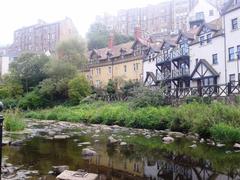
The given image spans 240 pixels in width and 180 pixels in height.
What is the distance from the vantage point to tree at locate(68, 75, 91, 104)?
54.2 m

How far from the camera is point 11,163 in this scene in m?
11.7

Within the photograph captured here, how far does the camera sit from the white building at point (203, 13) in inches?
2403

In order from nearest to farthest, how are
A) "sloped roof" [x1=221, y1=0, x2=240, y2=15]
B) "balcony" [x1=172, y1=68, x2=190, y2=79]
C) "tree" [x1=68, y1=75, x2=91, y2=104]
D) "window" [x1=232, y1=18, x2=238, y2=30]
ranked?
"window" [x1=232, y1=18, x2=238, y2=30]
"sloped roof" [x1=221, y1=0, x2=240, y2=15]
"balcony" [x1=172, y1=68, x2=190, y2=79]
"tree" [x1=68, y1=75, x2=91, y2=104]

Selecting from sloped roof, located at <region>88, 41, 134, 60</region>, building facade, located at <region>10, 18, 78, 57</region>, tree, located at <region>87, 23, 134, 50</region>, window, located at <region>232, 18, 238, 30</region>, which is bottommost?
window, located at <region>232, 18, 238, 30</region>

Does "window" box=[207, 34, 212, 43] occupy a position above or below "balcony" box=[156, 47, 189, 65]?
above

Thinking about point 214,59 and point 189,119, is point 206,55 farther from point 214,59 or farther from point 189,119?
point 189,119

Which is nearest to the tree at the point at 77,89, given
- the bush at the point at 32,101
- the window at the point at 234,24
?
the bush at the point at 32,101

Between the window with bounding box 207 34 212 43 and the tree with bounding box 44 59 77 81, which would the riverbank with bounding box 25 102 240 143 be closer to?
the window with bounding box 207 34 212 43

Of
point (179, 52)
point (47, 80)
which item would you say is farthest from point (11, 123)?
point (47, 80)

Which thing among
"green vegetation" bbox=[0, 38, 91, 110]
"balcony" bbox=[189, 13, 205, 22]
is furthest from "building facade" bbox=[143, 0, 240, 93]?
"green vegetation" bbox=[0, 38, 91, 110]

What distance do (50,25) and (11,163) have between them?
100 metres

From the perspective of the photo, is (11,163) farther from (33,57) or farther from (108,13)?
(108,13)

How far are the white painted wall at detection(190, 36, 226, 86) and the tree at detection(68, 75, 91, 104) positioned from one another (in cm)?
1932

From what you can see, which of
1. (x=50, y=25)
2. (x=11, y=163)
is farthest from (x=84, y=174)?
(x=50, y=25)
